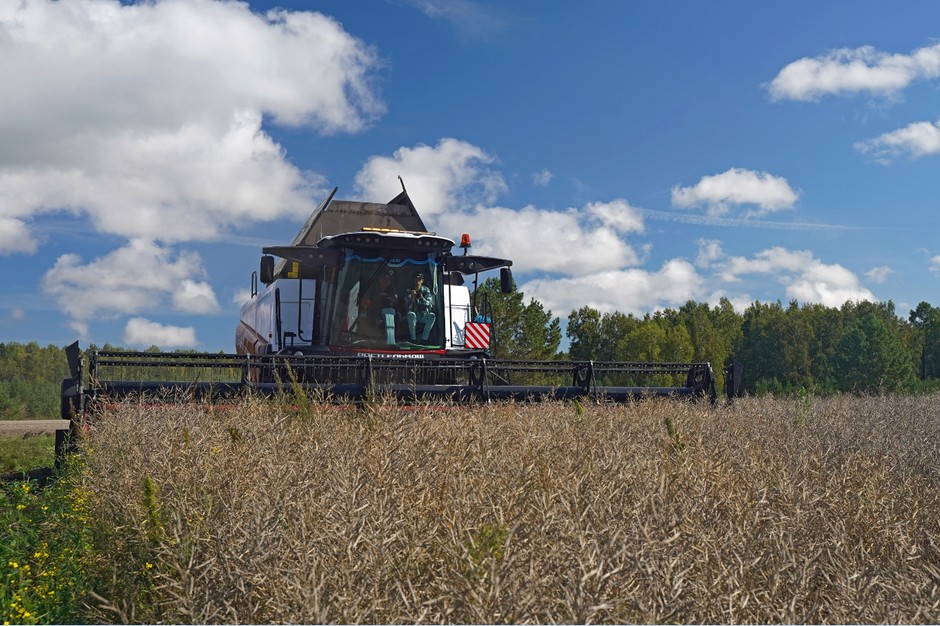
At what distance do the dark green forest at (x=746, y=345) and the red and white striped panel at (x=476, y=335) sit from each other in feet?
60.8

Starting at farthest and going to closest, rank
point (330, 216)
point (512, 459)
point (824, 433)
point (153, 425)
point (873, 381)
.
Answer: point (873, 381) → point (330, 216) → point (824, 433) → point (153, 425) → point (512, 459)

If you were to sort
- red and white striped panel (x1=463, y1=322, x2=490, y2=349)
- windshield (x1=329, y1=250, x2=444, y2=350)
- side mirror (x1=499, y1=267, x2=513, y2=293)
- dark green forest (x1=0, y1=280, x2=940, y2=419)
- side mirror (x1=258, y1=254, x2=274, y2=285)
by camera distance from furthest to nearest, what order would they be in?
dark green forest (x1=0, y1=280, x2=940, y2=419)
red and white striped panel (x1=463, y1=322, x2=490, y2=349)
side mirror (x1=499, y1=267, x2=513, y2=293)
windshield (x1=329, y1=250, x2=444, y2=350)
side mirror (x1=258, y1=254, x2=274, y2=285)

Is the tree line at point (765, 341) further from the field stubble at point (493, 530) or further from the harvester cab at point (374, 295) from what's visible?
the field stubble at point (493, 530)

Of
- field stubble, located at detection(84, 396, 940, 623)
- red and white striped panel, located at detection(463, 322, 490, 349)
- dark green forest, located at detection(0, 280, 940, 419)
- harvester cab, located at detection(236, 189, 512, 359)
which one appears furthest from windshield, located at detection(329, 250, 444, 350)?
dark green forest, located at detection(0, 280, 940, 419)

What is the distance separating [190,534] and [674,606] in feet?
6.93

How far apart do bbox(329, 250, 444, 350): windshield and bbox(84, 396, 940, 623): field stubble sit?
491cm

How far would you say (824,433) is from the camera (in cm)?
791

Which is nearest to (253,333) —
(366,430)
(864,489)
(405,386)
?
(405,386)

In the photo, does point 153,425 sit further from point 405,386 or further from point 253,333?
point 253,333

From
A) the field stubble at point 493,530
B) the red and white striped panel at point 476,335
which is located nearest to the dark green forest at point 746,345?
the red and white striped panel at point 476,335

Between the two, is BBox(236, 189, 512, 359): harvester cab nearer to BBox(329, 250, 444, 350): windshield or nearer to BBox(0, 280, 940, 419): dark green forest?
BBox(329, 250, 444, 350): windshield

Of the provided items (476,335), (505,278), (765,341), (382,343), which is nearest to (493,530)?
(382,343)

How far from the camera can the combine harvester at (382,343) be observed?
947 cm

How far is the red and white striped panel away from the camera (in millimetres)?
12211
